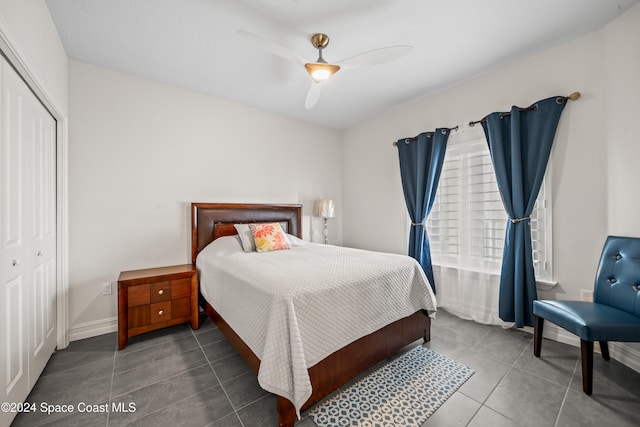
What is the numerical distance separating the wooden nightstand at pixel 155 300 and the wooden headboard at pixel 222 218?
1.52 ft

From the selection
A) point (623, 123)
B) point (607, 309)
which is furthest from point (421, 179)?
point (607, 309)

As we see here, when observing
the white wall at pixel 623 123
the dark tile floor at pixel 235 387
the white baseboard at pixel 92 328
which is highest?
the white wall at pixel 623 123

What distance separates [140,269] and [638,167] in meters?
4.51

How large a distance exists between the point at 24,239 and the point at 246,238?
1.73m

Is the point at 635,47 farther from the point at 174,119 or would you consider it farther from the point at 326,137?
the point at 174,119

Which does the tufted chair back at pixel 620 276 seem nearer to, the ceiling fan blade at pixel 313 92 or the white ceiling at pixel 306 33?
the white ceiling at pixel 306 33

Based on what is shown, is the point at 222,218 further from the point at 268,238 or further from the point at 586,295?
the point at 586,295

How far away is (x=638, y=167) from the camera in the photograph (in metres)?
1.85

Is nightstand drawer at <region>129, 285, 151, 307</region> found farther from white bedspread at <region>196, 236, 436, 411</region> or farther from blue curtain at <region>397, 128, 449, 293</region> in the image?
blue curtain at <region>397, 128, 449, 293</region>

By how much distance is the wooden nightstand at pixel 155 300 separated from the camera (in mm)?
2213

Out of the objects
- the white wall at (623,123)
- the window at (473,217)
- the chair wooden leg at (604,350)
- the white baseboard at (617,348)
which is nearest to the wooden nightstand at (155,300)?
the window at (473,217)

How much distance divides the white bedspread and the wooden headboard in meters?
0.62

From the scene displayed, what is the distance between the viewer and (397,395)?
5.32 feet

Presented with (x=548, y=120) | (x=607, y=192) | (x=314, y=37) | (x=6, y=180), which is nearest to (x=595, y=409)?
(x=607, y=192)
